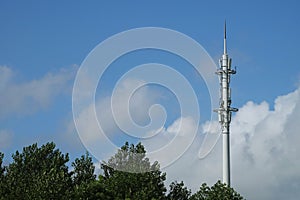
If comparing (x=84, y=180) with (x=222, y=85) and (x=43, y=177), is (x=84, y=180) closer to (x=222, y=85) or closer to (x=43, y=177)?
(x=43, y=177)

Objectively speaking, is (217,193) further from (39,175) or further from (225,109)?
(225,109)

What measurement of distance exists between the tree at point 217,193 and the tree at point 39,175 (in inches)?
322

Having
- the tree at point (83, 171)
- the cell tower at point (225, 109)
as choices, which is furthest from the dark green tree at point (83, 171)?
the cell tower at point (225, 109)

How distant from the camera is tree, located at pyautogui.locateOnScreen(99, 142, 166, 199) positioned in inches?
1448

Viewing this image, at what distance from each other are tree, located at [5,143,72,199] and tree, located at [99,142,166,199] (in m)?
2.99

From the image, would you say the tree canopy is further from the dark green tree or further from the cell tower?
the cell tower

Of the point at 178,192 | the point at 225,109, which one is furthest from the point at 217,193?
the point at 225,109

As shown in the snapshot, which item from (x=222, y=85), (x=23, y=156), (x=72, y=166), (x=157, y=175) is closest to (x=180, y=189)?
(x=157, y=175)

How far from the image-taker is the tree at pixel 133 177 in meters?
36.8

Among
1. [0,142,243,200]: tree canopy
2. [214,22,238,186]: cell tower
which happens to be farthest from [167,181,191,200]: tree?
[214,22,238,186]: cell tower

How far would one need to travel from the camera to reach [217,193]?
36.1 metres

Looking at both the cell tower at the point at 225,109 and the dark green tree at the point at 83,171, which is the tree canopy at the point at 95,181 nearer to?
the dark green tree at the point at 83,171

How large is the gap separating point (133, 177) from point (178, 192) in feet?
13.6

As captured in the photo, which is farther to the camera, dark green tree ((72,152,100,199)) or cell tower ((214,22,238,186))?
cell tower ((214,22,238,186))
